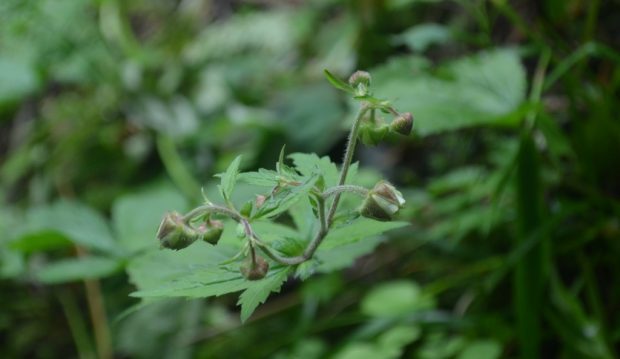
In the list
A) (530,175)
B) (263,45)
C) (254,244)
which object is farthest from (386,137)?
(263,45)

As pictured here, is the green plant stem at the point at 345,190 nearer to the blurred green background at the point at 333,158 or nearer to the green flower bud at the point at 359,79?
the green flower bud at the point at 359,79

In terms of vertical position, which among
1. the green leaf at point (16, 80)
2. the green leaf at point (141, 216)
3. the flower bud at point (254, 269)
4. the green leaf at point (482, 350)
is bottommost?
the green leaf at point (482, 350)

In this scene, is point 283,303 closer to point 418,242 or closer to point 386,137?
point 418,242

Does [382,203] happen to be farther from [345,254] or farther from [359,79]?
[345,254]

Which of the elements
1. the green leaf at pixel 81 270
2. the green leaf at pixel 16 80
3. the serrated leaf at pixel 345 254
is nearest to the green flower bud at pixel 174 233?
the serrated leaf at pixel 345 254

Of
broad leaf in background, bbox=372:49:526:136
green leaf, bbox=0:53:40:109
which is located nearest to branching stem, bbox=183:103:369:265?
broad leaf in background, bbox=372:49:526:136

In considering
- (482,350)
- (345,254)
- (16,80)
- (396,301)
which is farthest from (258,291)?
(16,80)
